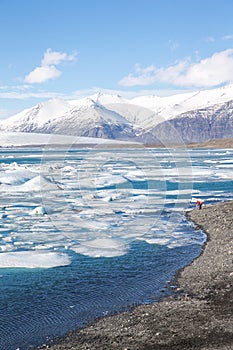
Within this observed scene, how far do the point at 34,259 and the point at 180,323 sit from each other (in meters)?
7.42

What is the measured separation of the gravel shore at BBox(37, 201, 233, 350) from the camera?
9492 millimetres

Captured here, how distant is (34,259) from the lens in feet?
53.8

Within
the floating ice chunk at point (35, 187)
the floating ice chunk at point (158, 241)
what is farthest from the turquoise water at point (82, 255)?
the floating ice chunk at point (35, 187)

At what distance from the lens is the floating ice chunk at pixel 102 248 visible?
57.6 ft

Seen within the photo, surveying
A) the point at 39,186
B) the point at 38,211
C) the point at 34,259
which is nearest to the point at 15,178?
the point at 39,186

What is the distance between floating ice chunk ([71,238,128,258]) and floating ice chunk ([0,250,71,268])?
1066mm

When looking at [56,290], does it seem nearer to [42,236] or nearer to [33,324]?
[33,324]

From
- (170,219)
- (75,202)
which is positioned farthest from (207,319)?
(75,202)

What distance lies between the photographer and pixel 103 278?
1463cm

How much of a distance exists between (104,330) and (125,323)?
59 cm

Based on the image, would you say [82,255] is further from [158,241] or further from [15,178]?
[15,178]

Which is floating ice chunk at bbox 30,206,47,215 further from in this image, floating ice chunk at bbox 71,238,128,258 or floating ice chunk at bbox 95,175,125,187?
floating ice chunk at bbox 95,175,125,187

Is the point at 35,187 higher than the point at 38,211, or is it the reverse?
the point at 35,187

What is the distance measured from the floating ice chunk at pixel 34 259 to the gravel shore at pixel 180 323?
4.48 metres
